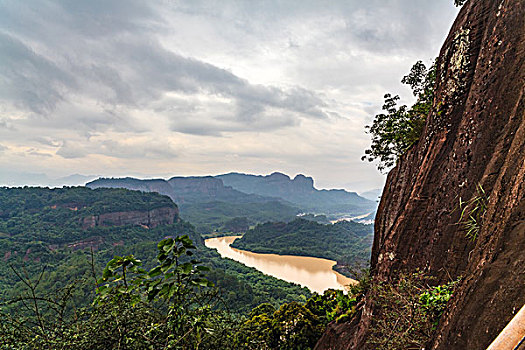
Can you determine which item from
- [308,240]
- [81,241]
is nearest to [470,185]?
[81,241]

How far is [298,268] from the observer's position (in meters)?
51.7

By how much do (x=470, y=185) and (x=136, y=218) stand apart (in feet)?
244

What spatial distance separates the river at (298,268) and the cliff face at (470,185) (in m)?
Result: 31.5

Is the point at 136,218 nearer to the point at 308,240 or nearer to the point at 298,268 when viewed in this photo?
the point at 298,268

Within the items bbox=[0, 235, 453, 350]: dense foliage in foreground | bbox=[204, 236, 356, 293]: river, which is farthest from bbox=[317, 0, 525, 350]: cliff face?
bbox=[204, 236, 356, 293]: river

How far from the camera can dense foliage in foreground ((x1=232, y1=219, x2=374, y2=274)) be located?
62.6 m

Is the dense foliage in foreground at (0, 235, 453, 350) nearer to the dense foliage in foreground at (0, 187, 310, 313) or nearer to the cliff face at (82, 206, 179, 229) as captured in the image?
the dense foliage in foreground at (0, 187, 310, 313)

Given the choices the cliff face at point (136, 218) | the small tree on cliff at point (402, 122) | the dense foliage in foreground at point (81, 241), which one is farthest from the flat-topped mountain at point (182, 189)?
the small tree on cliff at point (402, 122)

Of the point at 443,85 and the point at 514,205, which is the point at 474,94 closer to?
the point at 443,85

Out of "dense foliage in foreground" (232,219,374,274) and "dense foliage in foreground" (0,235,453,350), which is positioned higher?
"dense foliage in foreground" (0,235,453,350)

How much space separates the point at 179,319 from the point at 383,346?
219 cm

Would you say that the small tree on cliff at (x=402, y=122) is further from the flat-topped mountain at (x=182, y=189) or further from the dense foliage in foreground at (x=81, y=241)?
the flat-topped mountain at (x=182, y=189)

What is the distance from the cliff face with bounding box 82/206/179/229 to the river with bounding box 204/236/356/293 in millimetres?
18729

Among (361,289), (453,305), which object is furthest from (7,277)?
(453,305)
